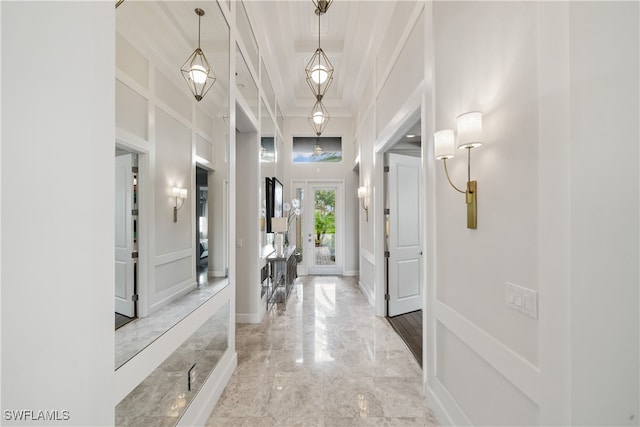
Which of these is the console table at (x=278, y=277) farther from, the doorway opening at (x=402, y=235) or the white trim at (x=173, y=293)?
the white trim at (x=173, y=293)

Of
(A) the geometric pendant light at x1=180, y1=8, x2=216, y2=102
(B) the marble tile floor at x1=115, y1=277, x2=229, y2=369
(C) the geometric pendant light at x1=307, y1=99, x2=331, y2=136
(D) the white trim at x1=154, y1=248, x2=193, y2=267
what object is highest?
(C) the geometric pendant light at x1=307, y1=99, x2=331, y2=136

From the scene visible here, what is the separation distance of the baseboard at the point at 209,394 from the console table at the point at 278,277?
178cm

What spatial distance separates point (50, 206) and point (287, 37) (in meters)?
3.95

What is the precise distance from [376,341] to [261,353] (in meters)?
1.33

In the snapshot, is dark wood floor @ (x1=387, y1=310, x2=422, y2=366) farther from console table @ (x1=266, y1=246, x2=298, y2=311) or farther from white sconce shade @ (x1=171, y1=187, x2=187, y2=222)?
white sconce shade @ (x1=171, y1=187, x2=187, y2=222)

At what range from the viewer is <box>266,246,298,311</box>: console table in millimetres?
4254

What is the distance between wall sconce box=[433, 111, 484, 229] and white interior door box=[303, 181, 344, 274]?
15.7 feet

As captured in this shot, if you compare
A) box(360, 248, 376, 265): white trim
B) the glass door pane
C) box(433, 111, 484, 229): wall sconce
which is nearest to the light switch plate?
box(433, 111, 484, 229): wall sconce

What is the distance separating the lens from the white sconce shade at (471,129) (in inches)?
55.2

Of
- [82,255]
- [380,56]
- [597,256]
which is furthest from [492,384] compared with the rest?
[380,56]

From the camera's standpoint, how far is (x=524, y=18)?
1.20m

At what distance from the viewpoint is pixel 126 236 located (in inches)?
45.5

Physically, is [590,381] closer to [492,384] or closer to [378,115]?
[492,384]

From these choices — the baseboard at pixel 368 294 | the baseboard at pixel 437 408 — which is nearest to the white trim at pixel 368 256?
the baseboard at pixel 368 294
